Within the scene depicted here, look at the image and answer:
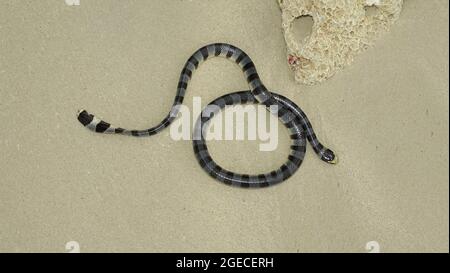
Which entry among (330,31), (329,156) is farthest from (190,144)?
(330,31)

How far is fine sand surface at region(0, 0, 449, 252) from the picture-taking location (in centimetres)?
344

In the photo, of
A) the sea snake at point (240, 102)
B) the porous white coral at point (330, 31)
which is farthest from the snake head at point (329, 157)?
the porous white coral at point (330, 31)

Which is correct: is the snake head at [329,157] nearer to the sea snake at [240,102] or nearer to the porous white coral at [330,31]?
the sea snake at [240,102]

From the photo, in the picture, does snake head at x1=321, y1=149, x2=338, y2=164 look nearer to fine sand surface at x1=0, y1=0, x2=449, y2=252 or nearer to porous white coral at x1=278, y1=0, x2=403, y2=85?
fine sand surface at x1=0, y1=0, x2=449, y2=252

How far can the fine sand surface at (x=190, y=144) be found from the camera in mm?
3438

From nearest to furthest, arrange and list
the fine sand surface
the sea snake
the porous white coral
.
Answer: the porous white coral
the fine sand surface
the sea snake

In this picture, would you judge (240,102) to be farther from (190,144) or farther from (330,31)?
(330,31)

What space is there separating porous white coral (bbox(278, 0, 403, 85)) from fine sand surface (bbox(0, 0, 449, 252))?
0.51ft

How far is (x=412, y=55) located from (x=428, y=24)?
284 millimetres

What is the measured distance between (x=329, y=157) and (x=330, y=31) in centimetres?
94

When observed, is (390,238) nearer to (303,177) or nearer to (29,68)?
(303,177)

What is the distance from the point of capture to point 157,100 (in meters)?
3.79

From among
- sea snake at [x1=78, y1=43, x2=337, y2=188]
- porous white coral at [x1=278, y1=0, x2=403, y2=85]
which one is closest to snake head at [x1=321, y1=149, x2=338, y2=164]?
sea snake at [x1=78, y1=43, x2=337, y2=188]

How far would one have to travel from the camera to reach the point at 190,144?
3697 mm
